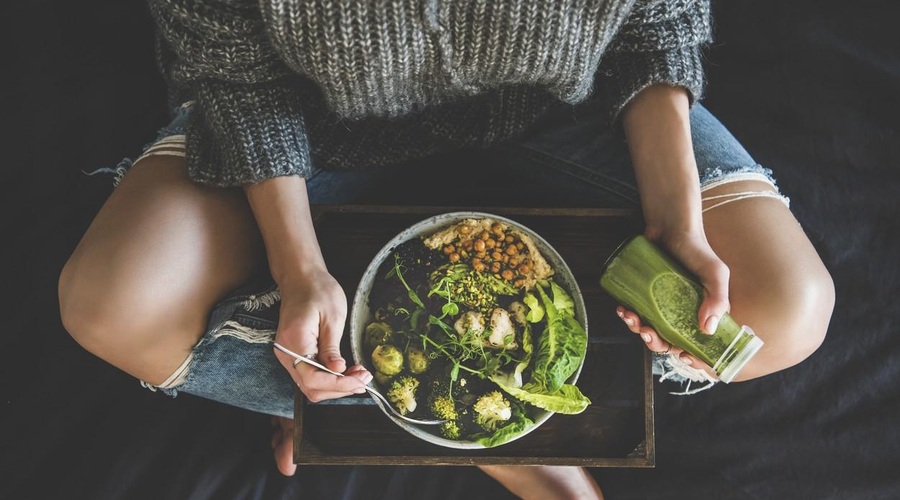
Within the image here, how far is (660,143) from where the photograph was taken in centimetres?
79

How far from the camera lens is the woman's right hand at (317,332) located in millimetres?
699

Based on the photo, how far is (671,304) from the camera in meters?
0.70

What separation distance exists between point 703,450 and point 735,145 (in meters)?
0.48

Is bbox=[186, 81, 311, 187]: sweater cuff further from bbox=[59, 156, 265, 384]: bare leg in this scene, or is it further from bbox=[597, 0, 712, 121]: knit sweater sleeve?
bbox=[597, 0, 712, 121]: knit sweater sleeve

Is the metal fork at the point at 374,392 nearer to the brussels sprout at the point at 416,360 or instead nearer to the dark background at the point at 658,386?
the brussels sprout at the point at 416,360

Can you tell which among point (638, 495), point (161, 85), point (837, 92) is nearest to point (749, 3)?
point (837, 92)

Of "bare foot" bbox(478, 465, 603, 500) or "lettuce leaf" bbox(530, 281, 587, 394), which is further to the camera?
"bare foot" bbox(478, 465, 603, 500)

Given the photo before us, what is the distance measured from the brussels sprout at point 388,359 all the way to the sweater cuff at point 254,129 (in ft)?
0.71

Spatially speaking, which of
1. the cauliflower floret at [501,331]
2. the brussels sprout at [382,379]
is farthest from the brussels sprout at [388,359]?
the cauliflower floret at [501,331]

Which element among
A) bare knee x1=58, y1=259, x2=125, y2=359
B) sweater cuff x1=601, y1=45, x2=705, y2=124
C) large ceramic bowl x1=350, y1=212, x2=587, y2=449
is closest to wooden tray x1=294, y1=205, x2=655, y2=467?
large ceramic bowl x1=350, y1=212, x2=587, y2=449

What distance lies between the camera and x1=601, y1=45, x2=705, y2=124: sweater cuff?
74 cm

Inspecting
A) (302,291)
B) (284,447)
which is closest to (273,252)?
(302,291)

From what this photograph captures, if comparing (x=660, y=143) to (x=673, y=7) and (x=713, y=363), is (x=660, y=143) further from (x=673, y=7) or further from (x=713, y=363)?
(x=713, y=363)

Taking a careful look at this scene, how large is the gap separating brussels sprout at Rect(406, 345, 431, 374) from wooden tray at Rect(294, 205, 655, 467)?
76mm
